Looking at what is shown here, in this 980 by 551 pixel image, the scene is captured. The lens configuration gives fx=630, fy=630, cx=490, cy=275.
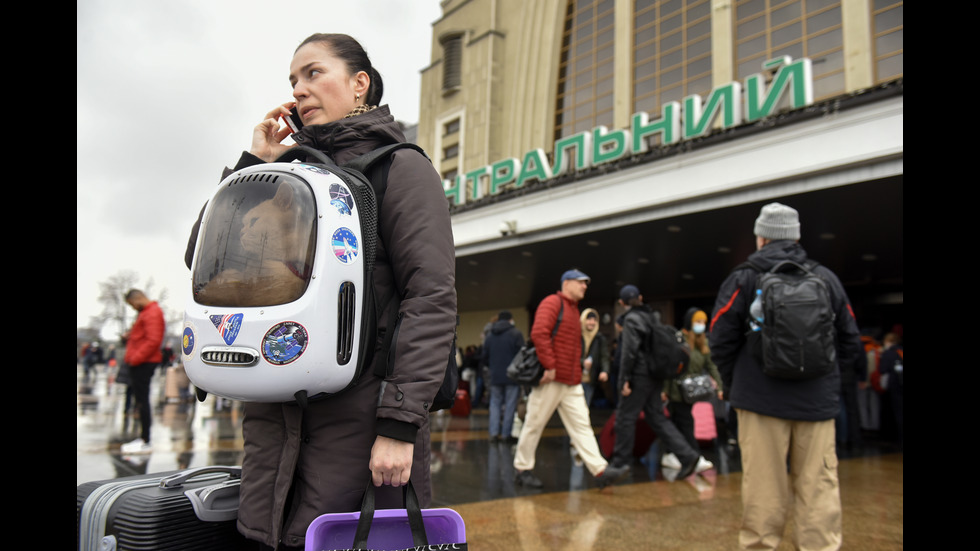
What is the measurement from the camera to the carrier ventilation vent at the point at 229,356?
1423mm

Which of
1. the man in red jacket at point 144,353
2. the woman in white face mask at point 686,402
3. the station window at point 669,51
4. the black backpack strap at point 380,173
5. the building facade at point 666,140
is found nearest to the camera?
the black backpack strap at point 380,173

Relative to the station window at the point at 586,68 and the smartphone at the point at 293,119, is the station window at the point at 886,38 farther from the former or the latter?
the smartphone at the point at 293,119

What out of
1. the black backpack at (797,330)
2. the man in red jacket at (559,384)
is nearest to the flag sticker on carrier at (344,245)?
the black backpack at (797,330)

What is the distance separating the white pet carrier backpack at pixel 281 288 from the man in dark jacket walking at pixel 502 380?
7752 millimetres

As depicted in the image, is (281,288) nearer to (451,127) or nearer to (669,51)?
(669,51)

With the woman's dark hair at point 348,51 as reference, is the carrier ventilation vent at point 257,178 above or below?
below

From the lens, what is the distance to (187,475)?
6.50ft

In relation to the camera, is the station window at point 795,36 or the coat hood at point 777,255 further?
the station window at point 795,36

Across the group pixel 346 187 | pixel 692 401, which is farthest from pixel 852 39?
pixel 346 187

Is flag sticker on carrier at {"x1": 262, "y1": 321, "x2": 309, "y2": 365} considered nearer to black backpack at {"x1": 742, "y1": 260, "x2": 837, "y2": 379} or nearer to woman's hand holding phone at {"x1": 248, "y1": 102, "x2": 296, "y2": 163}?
woman's hand holding phone at {"x1": 248, "y1": 102, "x2": 296, "y2": 163}

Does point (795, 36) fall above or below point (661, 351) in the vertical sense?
above

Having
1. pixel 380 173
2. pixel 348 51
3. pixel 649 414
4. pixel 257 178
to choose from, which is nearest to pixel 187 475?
pixel 257 178

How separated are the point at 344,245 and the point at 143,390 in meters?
7.26

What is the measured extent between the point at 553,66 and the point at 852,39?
10566 millimetres
